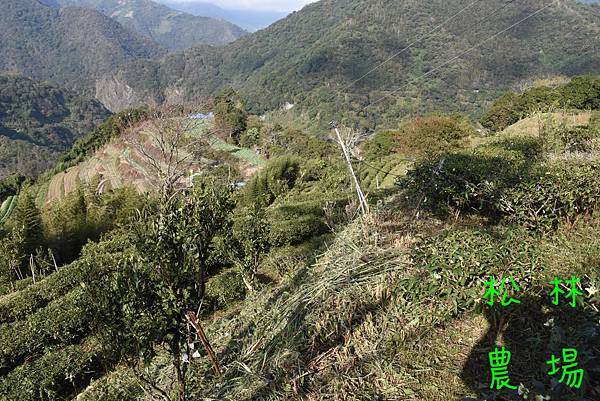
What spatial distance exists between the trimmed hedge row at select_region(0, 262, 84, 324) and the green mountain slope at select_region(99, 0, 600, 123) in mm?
64405

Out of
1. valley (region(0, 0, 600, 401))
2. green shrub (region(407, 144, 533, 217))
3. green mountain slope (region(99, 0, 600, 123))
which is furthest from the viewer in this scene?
green mountain slope (region(99, 0, 600, 123))

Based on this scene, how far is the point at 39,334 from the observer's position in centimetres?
752

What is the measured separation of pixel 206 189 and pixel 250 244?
3.30 m

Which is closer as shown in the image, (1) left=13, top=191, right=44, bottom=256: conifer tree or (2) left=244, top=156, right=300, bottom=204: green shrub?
(1) left=13, top=191, right=44, bottom=256: conifer tree

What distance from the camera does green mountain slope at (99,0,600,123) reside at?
3415 inches

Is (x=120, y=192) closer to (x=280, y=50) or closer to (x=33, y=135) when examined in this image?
(x=33, y=135)

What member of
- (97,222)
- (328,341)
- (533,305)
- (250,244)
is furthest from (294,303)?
(97,222)

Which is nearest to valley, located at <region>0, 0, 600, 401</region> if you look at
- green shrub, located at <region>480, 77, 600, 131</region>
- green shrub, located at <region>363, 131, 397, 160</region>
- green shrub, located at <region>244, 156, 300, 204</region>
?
green shrub, located at <region>244, 156, 300, 204</region>

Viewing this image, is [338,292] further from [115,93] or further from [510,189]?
[115,93]

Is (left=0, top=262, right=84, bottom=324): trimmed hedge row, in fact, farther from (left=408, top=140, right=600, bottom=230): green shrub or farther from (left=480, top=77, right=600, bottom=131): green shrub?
(left=480, top=77, right=600, bottom=131): green shrub

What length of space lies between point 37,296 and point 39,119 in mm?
123052

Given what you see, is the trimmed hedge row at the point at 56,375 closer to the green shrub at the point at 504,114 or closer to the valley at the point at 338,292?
the valley at the point at 338,292

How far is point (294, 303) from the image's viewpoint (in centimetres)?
469

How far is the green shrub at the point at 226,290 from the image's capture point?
8320 millimetres
